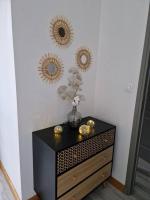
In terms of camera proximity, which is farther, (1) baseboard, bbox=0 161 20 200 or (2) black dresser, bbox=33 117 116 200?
(1) baseboard, bbox=0 161 20 200

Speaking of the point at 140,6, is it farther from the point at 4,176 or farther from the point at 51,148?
the point at 4,176

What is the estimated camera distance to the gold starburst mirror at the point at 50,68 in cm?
162

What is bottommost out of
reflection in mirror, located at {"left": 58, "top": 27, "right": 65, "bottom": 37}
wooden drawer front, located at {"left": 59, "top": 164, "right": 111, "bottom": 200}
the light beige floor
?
the light beige floor

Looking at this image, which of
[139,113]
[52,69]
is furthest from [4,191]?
[139,113]

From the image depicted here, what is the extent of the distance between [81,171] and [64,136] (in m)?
0.38

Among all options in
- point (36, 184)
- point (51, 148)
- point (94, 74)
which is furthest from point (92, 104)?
point (36, 184)

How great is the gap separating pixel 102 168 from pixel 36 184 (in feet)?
2.42

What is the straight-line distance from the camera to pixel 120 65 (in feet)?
6.14

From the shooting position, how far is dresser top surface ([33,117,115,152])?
1.49 meters

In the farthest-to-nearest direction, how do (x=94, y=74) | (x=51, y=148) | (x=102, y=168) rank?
(x=94, y=74), (x=102, y=168), (x=51, y=148)

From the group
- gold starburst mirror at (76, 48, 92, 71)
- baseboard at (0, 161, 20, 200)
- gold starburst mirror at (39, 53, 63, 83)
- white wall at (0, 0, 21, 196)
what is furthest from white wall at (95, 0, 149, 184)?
baseboard at (0, 161, 20, 200)

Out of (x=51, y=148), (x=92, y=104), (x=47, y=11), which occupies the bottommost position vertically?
(x=51, y=148)

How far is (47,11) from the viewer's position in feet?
5.08

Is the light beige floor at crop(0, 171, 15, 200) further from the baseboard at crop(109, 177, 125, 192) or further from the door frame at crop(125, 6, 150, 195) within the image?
the door frame at crop(125, 6, 150, 195)
